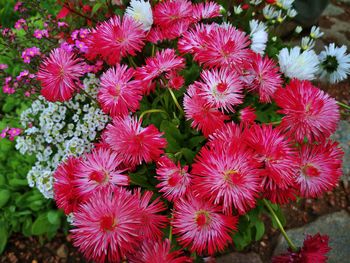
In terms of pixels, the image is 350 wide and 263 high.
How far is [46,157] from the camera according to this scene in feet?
5.36

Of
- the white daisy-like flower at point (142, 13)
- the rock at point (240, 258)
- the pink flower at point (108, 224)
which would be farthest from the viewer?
the rock at point (240, 258)

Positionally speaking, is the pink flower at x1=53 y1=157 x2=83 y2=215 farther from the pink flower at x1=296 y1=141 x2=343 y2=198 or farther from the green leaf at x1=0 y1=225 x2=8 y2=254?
the green leaf at x1=0 y1=225 x2=8 y2=254

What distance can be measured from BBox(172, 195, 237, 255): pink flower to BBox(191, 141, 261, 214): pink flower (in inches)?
2.0

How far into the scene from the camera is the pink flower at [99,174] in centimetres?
93

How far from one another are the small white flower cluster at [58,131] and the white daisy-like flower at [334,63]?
86 cm

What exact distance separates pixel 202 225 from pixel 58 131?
3.02ft

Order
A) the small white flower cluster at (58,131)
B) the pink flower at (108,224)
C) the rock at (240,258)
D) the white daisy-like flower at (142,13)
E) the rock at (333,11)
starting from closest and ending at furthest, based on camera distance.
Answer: the pink flower at (108,224), the white daisy-like flower at (142,13), the small white flower cluster at (58,131), the rock at (240,258), the rock at (333,11)

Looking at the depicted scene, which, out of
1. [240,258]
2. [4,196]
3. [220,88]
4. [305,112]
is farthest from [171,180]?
[4,196]

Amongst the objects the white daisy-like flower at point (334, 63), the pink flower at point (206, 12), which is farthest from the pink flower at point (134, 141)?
the white daisy-like flower at point (334, 63)

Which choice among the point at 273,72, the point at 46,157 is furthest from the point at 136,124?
the point at 46,157

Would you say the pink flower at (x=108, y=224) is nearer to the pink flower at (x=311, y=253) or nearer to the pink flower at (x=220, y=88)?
the pink flower at (x=220, y=88)

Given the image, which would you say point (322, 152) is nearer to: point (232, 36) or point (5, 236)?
point (232, 36)

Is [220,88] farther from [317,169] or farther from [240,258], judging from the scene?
[240,258]

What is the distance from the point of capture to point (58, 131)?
5.19ft
